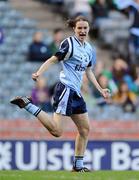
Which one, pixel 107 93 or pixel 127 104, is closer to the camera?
pixel 107 93

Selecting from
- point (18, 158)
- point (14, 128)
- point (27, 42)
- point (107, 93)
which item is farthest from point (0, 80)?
point (107, 93)

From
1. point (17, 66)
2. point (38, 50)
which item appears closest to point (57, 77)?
point (38, 50)

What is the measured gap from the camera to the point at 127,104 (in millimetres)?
18312

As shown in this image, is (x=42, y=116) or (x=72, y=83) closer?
(x=42, y=116)

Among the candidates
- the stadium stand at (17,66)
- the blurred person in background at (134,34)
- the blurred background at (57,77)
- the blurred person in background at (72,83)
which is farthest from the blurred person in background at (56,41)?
the blurred person in background at (72,83)

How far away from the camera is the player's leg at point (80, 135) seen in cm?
1124

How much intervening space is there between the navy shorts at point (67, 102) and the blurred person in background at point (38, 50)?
7558 millimetres

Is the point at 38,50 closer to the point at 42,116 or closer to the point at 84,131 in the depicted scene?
the point at 84,131

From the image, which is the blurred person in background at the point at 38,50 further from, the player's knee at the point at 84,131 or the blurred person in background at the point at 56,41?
the player's knee at the point at 84,131

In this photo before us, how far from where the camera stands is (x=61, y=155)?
15.3 metres

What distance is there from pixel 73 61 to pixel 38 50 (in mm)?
7775

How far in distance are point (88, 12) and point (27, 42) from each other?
1.60m

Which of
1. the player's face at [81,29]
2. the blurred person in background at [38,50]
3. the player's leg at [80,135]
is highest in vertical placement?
the blurred person in background at [38,50]

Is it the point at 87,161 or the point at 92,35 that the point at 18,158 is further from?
the point at 92,35
